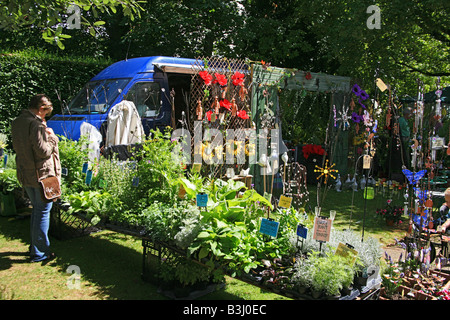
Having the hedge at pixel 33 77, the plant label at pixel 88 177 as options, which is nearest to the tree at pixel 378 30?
the hedge at pixel 33 77

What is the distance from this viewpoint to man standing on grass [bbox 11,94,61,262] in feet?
12.2

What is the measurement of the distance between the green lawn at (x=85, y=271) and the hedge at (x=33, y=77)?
4262mm

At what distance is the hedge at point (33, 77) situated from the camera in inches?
337

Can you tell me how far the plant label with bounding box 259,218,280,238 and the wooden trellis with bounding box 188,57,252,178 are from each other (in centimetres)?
287

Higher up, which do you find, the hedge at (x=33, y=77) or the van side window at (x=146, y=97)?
the hedge at (x=33, y=77)

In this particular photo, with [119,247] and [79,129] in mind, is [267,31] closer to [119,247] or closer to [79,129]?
[79,129]

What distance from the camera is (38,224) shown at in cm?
387

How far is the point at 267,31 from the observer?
11977 mm

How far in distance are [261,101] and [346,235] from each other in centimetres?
396

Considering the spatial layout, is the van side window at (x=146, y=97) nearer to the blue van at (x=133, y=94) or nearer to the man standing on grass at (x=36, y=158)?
Result: the blue van at (x=133, y=94)

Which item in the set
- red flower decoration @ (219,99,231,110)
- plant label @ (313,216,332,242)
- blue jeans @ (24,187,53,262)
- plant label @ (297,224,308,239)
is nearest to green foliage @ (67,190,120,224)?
blue jeans @ (24,187,53,262)

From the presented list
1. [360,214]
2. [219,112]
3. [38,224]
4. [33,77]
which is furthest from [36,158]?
[33,77]

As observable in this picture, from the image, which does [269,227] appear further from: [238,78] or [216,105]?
[238,78]

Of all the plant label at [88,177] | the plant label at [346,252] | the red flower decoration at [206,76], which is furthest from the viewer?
the red flower decoration at [206,76]
